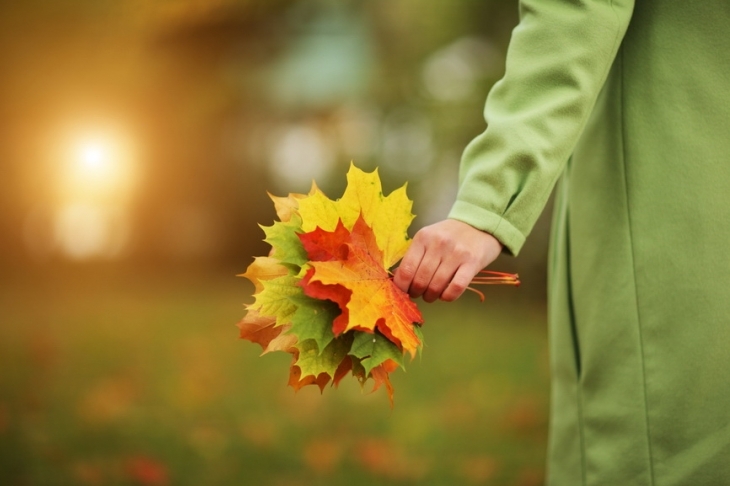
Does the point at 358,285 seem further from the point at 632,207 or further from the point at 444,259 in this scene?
the point at 632,207

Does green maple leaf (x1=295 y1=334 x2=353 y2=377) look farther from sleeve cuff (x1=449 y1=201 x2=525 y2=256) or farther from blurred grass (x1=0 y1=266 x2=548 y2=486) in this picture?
blurred grass (x1=0 y1=266 x2=548 y2=486)

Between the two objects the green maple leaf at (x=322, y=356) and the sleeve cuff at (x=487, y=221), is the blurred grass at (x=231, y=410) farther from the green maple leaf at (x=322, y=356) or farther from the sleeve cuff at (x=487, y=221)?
the sleeve cuff at (x=487, y=221)

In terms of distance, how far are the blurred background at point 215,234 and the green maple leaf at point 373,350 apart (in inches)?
79.3

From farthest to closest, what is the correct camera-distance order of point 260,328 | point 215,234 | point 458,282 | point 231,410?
point 215,234 → point 231,410 → point 260,328 → point 458,282

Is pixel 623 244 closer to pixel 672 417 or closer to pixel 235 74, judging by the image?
pixel 672 417

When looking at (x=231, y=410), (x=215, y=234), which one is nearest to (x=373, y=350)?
(x=231, y=410)

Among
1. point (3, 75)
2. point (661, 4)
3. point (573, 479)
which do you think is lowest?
point (573, 479)

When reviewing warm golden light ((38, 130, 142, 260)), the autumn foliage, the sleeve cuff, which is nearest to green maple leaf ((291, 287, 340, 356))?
the autumn foliage

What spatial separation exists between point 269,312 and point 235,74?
7.39 meters

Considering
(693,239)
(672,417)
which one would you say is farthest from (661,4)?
(672,417)

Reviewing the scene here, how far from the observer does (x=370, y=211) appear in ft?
3.89

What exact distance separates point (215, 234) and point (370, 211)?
314 inches

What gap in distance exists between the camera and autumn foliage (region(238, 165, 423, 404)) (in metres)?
1.06

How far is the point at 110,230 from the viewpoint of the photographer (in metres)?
8.51
